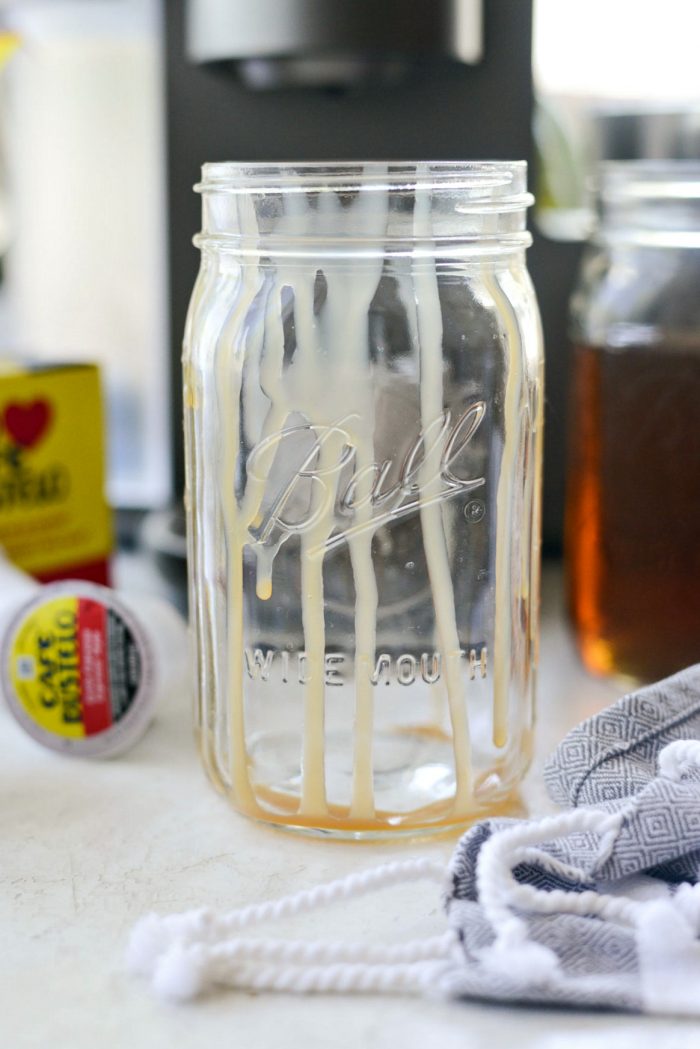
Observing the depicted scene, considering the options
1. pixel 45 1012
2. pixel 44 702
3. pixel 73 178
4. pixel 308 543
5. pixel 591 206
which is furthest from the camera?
pixel 73 178

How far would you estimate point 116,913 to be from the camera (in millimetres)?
478

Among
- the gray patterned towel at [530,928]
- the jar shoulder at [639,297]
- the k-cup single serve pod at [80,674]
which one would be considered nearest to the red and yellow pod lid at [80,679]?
the k-cup single serve pod at [80,674]

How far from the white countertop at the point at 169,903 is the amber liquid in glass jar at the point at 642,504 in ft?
0.14

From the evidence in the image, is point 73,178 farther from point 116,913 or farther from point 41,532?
point 116,913

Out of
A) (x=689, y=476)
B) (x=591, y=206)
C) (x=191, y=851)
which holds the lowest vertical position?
Answer: (x=191, y=851)

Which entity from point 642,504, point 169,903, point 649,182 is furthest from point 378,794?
point 649,182

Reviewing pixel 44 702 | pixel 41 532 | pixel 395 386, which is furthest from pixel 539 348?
pixel 41 532

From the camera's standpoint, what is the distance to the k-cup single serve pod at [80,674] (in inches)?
24.8

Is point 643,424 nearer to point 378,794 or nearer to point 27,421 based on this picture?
point 378,794

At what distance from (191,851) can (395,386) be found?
0.21 meters

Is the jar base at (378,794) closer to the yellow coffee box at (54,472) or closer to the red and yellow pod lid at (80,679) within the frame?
the red and yellow pod lid at (80,679)

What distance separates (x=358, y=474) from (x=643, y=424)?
0.23 meters

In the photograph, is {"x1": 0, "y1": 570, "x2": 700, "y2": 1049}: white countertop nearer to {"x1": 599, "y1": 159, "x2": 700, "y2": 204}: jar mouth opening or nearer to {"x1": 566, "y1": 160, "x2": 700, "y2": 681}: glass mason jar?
{"x1": 566, "y1": 160, "x2": 700, "y2": 681}: glass mason jar

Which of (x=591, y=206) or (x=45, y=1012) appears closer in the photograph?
(x=45, y=1012)
